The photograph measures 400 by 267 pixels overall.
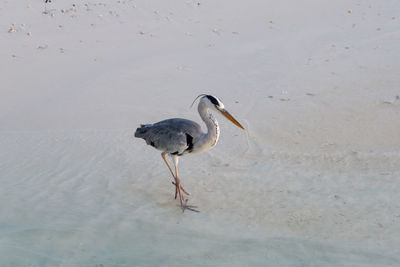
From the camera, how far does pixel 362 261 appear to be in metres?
4.68

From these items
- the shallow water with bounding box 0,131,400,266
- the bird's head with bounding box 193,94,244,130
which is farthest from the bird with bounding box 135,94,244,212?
the shallow water with bounding box 0,131,400,266

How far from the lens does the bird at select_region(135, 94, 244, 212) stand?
571 centimetres

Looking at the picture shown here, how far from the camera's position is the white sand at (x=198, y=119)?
5.14 meters

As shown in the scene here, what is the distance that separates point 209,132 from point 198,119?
2.26m

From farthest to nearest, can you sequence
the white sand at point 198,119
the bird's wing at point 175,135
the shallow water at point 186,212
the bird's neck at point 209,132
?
1. the bird's wing at point 175,135
2. the bird's neck at point 209,132
3. the white sand at point 198,119
4. the shallow water at point 186,212

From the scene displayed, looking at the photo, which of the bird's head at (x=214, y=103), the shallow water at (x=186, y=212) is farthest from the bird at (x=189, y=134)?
the shallow water at (x=186, y=212)

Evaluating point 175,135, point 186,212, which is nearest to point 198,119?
point 175,135

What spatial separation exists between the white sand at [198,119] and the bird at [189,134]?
0.63 metres

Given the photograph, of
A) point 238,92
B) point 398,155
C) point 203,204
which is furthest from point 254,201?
point 238,92

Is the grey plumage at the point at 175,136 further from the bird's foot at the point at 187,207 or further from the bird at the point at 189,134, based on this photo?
the bird's foot at the point at 187,207

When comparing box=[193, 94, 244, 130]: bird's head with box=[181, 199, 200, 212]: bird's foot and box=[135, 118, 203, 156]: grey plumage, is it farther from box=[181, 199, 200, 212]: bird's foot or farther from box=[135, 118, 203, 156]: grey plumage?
box=[181, 199, 200, 212]: bird's foot

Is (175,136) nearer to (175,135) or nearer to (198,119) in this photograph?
(175,135)

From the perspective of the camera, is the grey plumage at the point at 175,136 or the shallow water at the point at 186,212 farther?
the grey plumage at the point at 175,136

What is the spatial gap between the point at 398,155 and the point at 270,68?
3.54 metres
